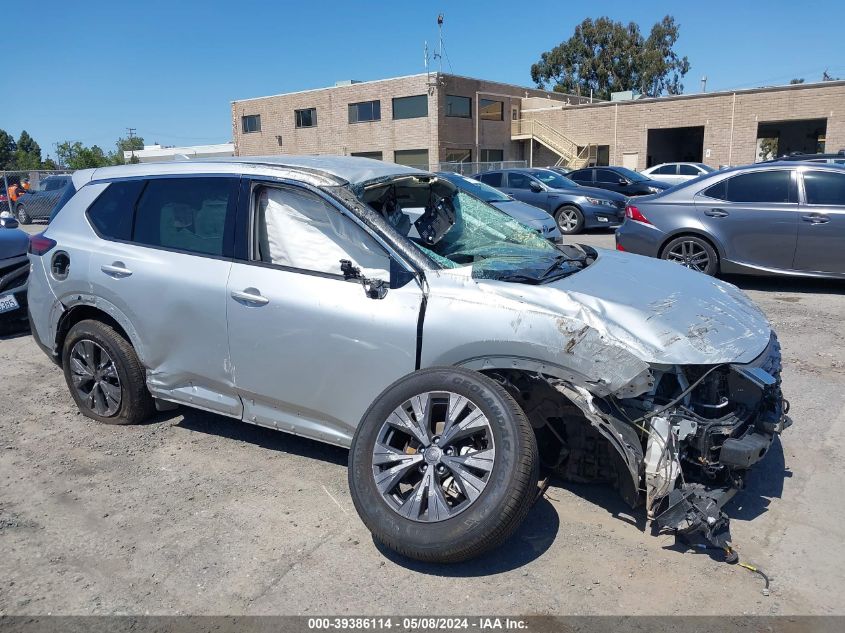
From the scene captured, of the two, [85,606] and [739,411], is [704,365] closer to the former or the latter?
[739,411]

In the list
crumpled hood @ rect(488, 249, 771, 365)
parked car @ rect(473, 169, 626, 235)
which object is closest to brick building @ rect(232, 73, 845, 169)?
parked car @ rect(473, 169, 626, 235)

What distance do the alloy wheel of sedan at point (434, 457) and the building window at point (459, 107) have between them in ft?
123

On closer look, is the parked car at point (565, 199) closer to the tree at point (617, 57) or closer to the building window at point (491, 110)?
the building window at point (491, 110)

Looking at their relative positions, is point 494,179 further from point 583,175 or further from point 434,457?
point 434,457

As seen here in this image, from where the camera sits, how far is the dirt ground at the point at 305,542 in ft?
9.80

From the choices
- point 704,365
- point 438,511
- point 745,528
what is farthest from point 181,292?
point 745,528

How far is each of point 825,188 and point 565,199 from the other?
8.03 meters

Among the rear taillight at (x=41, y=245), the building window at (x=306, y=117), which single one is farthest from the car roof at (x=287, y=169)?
the building window at (x=306, y=117)

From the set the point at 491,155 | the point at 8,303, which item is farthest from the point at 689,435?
the point at 491,155

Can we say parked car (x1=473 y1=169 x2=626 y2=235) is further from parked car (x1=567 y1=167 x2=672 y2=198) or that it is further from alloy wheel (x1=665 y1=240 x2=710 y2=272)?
alloy wheel (x1=665 y1=240 x2=710 y2=272)

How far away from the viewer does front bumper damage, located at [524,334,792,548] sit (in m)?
3.15

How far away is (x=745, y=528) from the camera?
3482mm

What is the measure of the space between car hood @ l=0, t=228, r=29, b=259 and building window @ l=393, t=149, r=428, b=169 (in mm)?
32142

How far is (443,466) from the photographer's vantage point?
128 inches
